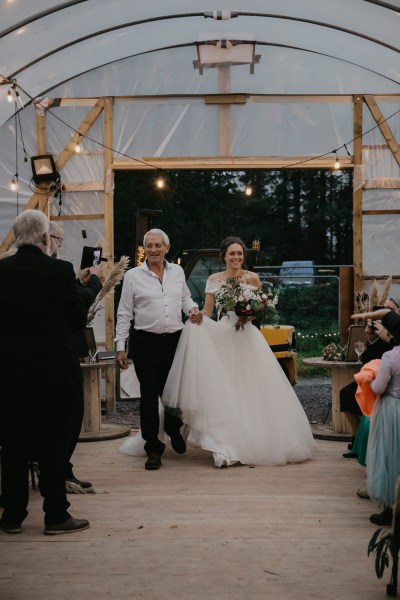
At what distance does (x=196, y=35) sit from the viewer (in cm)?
1138

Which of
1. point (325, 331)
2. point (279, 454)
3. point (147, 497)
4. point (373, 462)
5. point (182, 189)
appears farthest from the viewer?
point (182, 189)

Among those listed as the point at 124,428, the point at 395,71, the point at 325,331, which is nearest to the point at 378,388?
the point at 124,428

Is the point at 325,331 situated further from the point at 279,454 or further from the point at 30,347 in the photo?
the point at 30,347

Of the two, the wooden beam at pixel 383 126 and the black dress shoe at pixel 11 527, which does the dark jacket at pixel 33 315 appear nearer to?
the black dress shoe at pixel 11 527

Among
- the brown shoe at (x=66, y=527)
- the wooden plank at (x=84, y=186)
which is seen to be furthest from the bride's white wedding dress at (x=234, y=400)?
the wooden plank at (x=84, y=186)

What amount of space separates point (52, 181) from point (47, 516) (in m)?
7.34

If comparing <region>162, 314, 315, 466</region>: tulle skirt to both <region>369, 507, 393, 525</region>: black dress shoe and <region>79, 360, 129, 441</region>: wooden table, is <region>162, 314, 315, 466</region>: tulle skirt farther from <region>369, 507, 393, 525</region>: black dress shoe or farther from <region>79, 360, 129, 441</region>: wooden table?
<region>369, 507, 393, 525</region>: black dress shoe

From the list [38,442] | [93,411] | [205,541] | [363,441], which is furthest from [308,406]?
[38,442]

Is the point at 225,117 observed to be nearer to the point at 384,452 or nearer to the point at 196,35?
the point at 196,35

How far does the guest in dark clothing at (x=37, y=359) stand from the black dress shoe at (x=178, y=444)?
2765 mm

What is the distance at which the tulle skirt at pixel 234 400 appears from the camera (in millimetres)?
7309

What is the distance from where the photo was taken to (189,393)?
24.0ft

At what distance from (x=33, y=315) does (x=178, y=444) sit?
127 inches

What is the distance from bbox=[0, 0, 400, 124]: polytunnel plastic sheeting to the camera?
9930 millimetres
